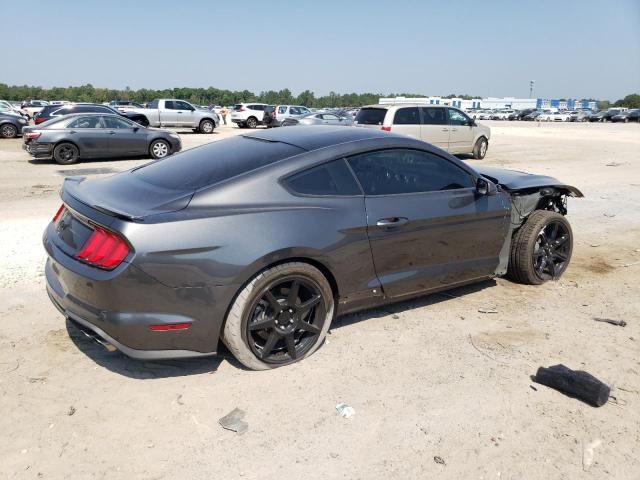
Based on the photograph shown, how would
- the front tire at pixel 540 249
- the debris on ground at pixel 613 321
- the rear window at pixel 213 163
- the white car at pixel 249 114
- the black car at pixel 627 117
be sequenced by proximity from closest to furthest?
the rear window at pixel 213 163 → the debris on ground at pixel 613 321 → the front tire at pixel 540 249 → the white car at pixel 249 114 → the black car at pixel 627 117

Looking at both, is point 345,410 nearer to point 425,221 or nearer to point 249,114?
point 425,221

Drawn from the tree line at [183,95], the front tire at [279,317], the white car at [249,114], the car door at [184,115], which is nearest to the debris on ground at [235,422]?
the front tire at [279,317]

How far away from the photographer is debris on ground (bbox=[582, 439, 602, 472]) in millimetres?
2645

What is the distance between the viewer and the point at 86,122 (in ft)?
48.5

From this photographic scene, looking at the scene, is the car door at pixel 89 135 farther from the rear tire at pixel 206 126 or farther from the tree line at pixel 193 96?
the tree line at pixel 193 96

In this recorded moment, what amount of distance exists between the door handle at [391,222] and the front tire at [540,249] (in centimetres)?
165

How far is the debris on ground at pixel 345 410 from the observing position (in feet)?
9.92

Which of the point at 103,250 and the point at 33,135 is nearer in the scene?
the point at 103,250

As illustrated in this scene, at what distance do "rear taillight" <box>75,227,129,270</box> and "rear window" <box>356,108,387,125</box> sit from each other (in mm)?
11813

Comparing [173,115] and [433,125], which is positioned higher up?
[173,115]

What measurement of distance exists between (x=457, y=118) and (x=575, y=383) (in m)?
13.4

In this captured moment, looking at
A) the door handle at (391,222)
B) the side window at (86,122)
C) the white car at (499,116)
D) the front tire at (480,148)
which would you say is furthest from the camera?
the white car at (499,116)

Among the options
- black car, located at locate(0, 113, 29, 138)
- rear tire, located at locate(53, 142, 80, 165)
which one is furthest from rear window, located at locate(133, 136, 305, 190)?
black car, located at locate(0, 113, 29, 138)

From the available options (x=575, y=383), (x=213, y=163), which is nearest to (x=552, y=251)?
(x=575, y=383)
